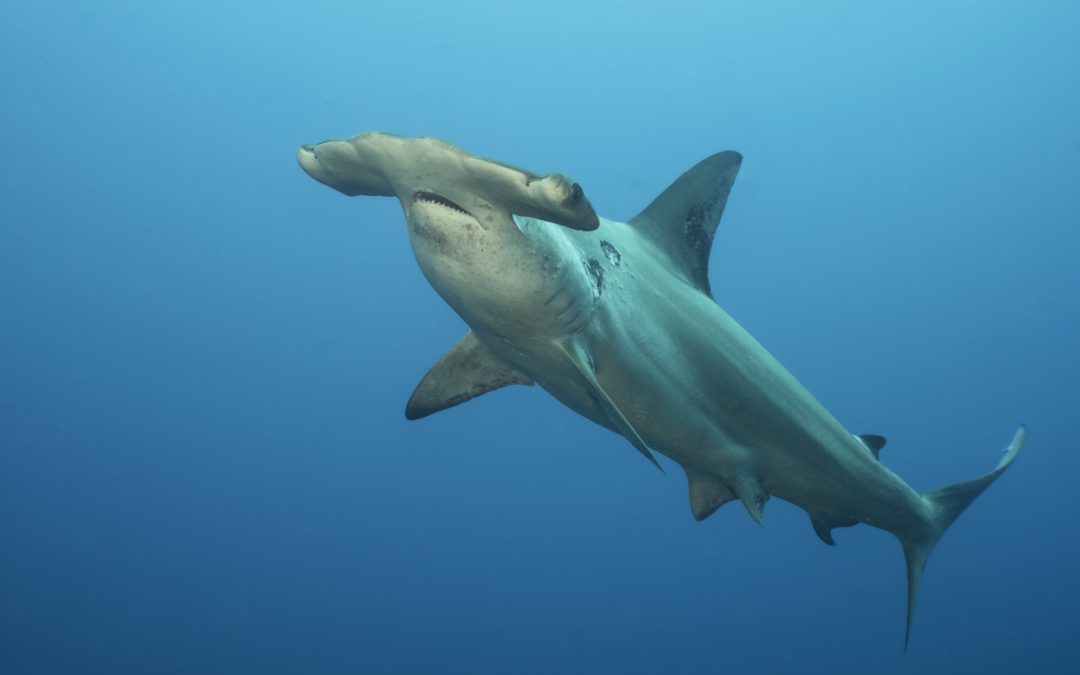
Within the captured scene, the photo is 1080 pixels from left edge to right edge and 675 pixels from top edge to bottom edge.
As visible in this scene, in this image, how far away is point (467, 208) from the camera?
2.53 meters

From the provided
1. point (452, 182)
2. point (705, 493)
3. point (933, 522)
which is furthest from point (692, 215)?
point (933, 522)

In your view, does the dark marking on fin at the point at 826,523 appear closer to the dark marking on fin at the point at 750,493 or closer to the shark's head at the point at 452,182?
the dark marking on fin at the point at 750,493

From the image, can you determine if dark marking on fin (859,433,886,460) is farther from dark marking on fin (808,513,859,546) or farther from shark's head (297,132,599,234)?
shark's head (297,132,599,234)

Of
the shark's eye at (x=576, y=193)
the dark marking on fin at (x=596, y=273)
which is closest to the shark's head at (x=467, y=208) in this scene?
the shark's eye at (x=576, y=193)

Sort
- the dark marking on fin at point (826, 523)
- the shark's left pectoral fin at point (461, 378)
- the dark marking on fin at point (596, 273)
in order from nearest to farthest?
the dark marking on fin at point (596, 273) < the shark's left pectoral fin at point (461, 378) < the dark marking on fin at point (826, 523)

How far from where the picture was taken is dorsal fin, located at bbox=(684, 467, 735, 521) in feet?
15.0

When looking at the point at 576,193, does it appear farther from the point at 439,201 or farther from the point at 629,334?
the point at 629,334

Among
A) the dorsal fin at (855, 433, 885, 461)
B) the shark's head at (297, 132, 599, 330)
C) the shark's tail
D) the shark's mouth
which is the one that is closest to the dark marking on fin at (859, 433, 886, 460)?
the dorsal fin at (855, 433, 885, 461)

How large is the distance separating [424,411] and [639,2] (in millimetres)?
30550

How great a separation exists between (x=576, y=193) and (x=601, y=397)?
3.23 ft

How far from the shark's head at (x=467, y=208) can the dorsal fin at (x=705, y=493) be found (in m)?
2.30

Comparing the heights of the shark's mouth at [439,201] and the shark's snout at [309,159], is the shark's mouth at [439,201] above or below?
below

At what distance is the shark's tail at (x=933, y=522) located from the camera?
505 cm

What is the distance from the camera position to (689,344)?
12.3 ft
